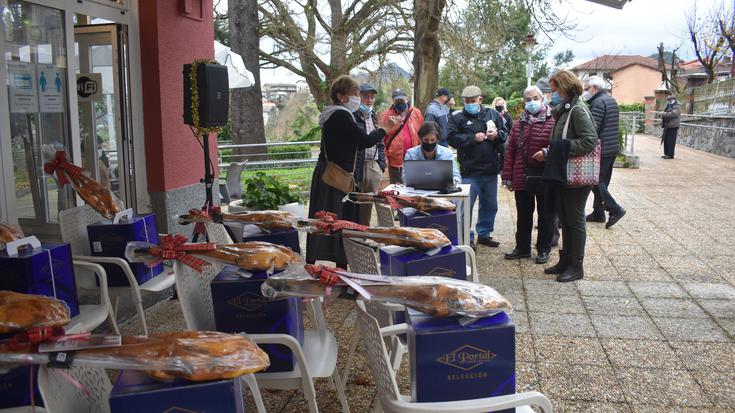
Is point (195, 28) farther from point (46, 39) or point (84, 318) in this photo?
point (84, 318)

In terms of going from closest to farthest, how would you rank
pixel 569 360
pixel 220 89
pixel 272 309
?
pixel 272 309
pixel 569 360
pixel 220 89

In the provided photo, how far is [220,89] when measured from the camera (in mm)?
5234

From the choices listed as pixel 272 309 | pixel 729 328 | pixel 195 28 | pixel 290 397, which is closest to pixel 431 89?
pixel 195 28

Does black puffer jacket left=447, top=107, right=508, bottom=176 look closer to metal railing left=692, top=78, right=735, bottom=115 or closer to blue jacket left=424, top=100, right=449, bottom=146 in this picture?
blue jacket left=424, top=100, right=449, bottom=146

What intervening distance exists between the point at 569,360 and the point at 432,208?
1257mm

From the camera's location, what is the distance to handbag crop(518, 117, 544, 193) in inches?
241

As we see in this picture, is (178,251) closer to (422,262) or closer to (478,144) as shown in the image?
(422,262)

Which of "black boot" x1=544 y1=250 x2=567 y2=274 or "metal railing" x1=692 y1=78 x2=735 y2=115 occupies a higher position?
"metal railing" x1=692 y1=78 x2=735 y2=115

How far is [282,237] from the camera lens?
362 centimetres

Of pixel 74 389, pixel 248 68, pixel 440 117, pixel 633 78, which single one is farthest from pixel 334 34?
pixel 633 78

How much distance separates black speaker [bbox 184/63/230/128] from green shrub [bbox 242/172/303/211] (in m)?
0.59

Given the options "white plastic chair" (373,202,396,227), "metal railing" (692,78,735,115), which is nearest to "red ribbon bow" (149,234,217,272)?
"white plastic chair" (373,202,396,227)

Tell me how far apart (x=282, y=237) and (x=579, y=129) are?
3030 mm

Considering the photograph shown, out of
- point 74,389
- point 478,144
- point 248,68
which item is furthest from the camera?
point 248,68
